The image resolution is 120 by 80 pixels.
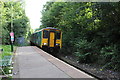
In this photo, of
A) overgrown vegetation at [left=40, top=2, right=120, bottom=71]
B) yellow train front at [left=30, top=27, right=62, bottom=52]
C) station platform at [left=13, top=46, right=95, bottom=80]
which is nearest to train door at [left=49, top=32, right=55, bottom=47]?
yellow train front at [left=30, top=27, right=62, bottom=52]

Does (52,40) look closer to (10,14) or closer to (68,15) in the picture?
(68,15)

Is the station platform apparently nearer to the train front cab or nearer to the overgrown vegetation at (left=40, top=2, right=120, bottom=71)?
the overgrown vegetation at (left=40, top=2, right=120, bottom=71)

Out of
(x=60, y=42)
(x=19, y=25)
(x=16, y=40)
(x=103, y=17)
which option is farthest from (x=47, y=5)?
(x=103, y=17)

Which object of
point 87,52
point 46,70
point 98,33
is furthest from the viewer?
point 87,52

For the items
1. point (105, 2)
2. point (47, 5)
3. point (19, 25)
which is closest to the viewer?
point (105, 2)

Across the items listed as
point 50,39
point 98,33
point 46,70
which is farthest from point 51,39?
point 46,70

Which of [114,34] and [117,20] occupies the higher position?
[117,20]

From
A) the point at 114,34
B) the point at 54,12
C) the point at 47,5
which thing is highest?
the point at 47,5

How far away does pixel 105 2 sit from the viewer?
791 cm

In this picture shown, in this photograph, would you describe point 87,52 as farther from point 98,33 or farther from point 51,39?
point 51,39

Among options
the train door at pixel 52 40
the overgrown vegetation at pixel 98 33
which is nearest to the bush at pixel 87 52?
the overgrown vegetation at pixel 98 33

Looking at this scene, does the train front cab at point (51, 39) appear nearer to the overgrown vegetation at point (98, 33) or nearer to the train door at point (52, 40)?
the train door at point (52, 40)

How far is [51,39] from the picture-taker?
56.0ft

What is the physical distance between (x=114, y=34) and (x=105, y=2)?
7.56 ft
